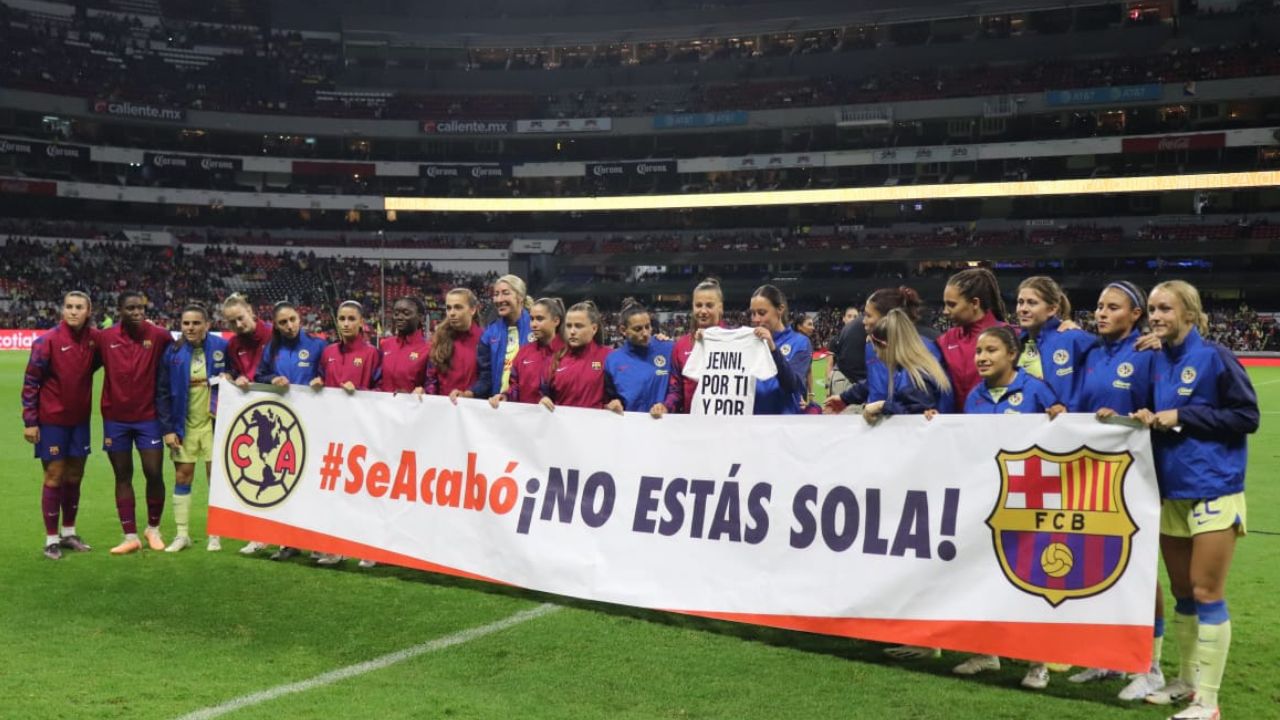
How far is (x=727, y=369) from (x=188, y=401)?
4.66 metres

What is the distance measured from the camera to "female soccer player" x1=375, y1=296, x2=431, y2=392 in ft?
26.1

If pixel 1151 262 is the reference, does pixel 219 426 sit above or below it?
below

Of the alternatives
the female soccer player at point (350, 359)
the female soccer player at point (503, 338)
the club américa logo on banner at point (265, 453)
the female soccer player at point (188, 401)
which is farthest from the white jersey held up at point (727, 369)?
the female soccer player at point (188, 401)

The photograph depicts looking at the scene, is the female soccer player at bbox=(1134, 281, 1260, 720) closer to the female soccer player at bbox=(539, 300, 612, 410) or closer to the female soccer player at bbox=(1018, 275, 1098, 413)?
the female soccer player at bbox=(1018, 275, 1098, 413)

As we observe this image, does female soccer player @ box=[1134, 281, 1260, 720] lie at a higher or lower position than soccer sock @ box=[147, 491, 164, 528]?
higher

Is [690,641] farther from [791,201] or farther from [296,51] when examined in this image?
[296,51]

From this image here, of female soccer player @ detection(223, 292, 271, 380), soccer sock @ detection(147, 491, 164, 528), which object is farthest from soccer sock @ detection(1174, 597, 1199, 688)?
soccer sock @ detection(147, 491, 164, 528)

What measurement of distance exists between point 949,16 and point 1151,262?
62.4 feet

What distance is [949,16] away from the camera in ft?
201

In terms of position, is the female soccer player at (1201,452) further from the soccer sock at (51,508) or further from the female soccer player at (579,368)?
the soccer sock at (51,508)

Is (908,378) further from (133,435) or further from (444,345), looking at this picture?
(133,435)

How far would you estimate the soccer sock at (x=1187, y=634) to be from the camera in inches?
197

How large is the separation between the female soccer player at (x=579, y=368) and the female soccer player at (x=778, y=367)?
1.15 metres

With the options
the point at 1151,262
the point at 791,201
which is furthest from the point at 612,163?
the point at 1151,262
